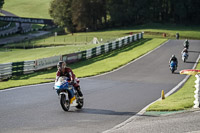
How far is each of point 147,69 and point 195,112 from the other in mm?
19745

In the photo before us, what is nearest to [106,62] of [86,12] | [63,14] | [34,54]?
[34,54]

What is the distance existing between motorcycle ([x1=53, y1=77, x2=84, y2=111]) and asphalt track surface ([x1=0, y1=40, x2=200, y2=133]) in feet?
0.92

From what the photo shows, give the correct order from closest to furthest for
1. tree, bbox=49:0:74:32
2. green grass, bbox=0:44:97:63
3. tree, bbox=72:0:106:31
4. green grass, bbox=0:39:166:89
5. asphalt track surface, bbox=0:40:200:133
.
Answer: asphalt track surface, bbox=0:40:200:133 → green grass, bbox=0:39:166:89 → green grass, bbox=0:44:97:63 → tree, bbox=72:0:106:31 → tree, bbox=49:0:74:32

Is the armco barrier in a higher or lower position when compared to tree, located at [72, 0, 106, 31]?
lower

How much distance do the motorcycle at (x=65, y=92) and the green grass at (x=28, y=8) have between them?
440ft

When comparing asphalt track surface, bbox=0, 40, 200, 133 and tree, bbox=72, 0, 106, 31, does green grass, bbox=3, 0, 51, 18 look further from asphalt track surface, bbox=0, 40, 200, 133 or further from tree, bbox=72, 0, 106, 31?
Answer: asphalt track surface, bbox=0, 40, 200, 133

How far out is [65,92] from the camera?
43.1 feet

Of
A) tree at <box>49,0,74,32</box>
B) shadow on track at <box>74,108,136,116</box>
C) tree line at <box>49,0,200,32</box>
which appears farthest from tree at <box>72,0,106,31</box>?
shadow on track at <box>74,108,136,116</box>

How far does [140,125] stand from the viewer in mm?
10398

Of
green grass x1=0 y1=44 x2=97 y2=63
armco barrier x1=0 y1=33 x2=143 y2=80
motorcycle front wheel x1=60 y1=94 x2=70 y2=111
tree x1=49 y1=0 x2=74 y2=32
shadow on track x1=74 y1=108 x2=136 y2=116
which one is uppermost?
tree x1=49 y1=0 x2=74 y2=32

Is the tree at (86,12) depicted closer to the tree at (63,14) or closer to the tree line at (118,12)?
the tree line at (118,12)

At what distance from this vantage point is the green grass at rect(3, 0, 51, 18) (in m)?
149

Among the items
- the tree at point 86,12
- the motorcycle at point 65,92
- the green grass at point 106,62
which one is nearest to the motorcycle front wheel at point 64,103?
the motorcycle at point 65,92

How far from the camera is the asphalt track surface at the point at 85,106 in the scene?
36.1 feet
